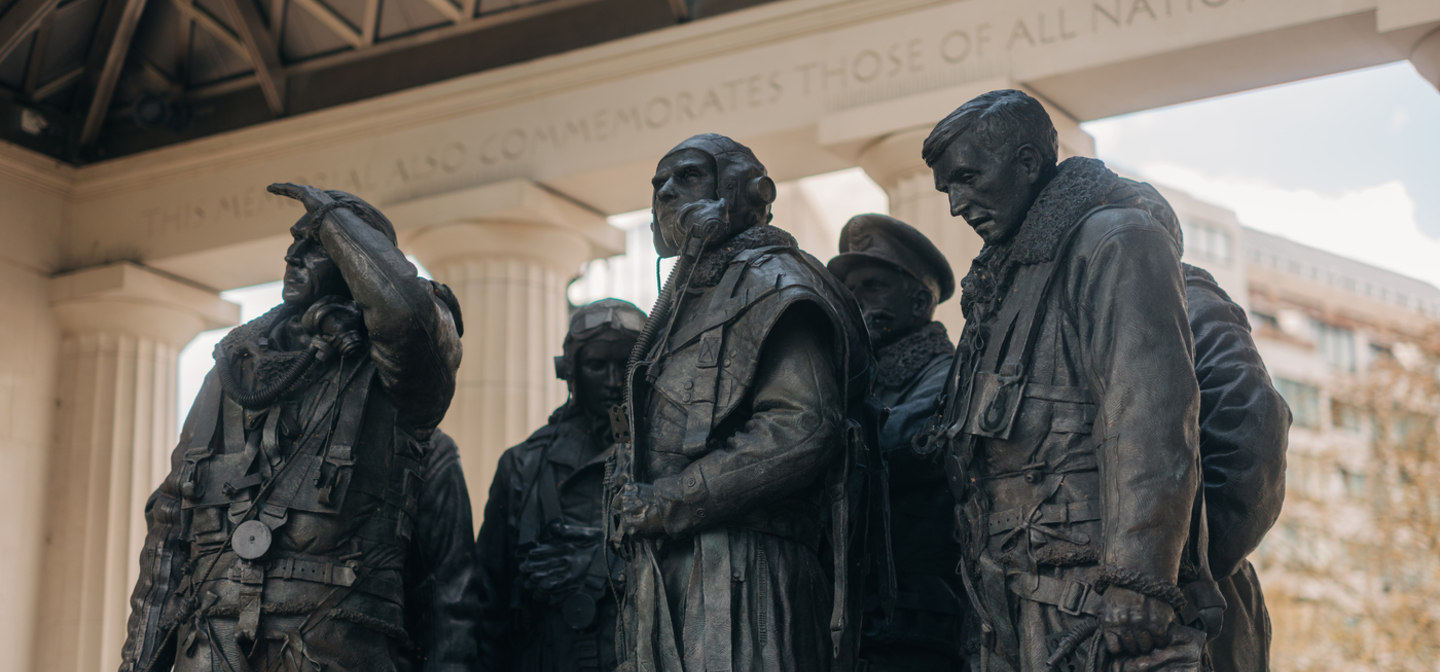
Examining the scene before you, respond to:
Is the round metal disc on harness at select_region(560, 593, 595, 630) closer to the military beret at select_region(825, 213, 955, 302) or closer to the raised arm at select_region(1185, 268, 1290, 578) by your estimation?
the military beret at select_region(825, 213, 955, 302)

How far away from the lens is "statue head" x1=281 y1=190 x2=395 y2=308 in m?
4.96

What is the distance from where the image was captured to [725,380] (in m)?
4.20

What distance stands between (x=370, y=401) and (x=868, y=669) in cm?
171

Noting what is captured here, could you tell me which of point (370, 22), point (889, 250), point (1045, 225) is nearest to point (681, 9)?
point (370, 22)

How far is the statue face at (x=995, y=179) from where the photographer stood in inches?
163

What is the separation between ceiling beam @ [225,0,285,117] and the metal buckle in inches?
344

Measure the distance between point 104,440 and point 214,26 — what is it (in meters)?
3.10

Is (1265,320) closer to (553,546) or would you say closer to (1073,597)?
(553,546)

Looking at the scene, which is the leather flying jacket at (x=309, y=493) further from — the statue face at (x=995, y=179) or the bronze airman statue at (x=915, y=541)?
the statue face at (x=995, y=179)

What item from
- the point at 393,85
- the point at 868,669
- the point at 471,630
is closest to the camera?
the point at 868,669

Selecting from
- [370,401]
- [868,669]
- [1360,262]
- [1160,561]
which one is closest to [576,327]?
[370,401]

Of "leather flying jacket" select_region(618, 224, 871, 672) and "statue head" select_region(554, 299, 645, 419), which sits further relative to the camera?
"statue head" select_region(554, 299, 645, 419)

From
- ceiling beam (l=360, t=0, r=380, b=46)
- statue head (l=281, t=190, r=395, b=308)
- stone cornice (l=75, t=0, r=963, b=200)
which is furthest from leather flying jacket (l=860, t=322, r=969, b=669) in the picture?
ceiling beam (l=360, t=0, r=380, b=46)

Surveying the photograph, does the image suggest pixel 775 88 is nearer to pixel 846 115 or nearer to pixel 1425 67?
pixel 846 115
